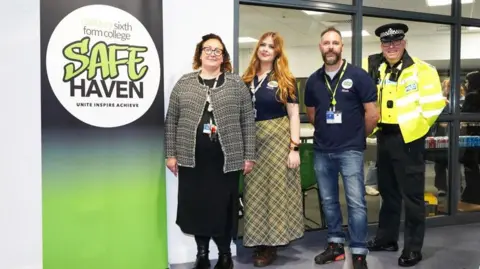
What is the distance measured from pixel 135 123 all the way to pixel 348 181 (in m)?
1.41

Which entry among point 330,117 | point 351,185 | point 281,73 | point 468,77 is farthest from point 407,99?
point 468,77

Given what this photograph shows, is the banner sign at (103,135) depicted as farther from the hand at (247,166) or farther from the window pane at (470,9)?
the window pane at (470,9)

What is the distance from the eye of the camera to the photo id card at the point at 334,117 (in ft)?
9.50

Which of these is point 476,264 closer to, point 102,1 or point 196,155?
point 196,155

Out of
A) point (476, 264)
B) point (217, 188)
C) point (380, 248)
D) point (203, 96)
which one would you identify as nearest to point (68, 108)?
point (203, 96)

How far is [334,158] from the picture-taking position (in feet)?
9.70

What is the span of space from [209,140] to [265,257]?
946 mm

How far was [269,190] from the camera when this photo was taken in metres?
2.97

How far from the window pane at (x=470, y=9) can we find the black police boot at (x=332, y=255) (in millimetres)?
2593

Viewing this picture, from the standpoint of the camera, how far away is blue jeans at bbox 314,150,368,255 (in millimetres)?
2898

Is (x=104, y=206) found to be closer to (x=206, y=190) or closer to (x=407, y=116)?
(x=206, y=190)
